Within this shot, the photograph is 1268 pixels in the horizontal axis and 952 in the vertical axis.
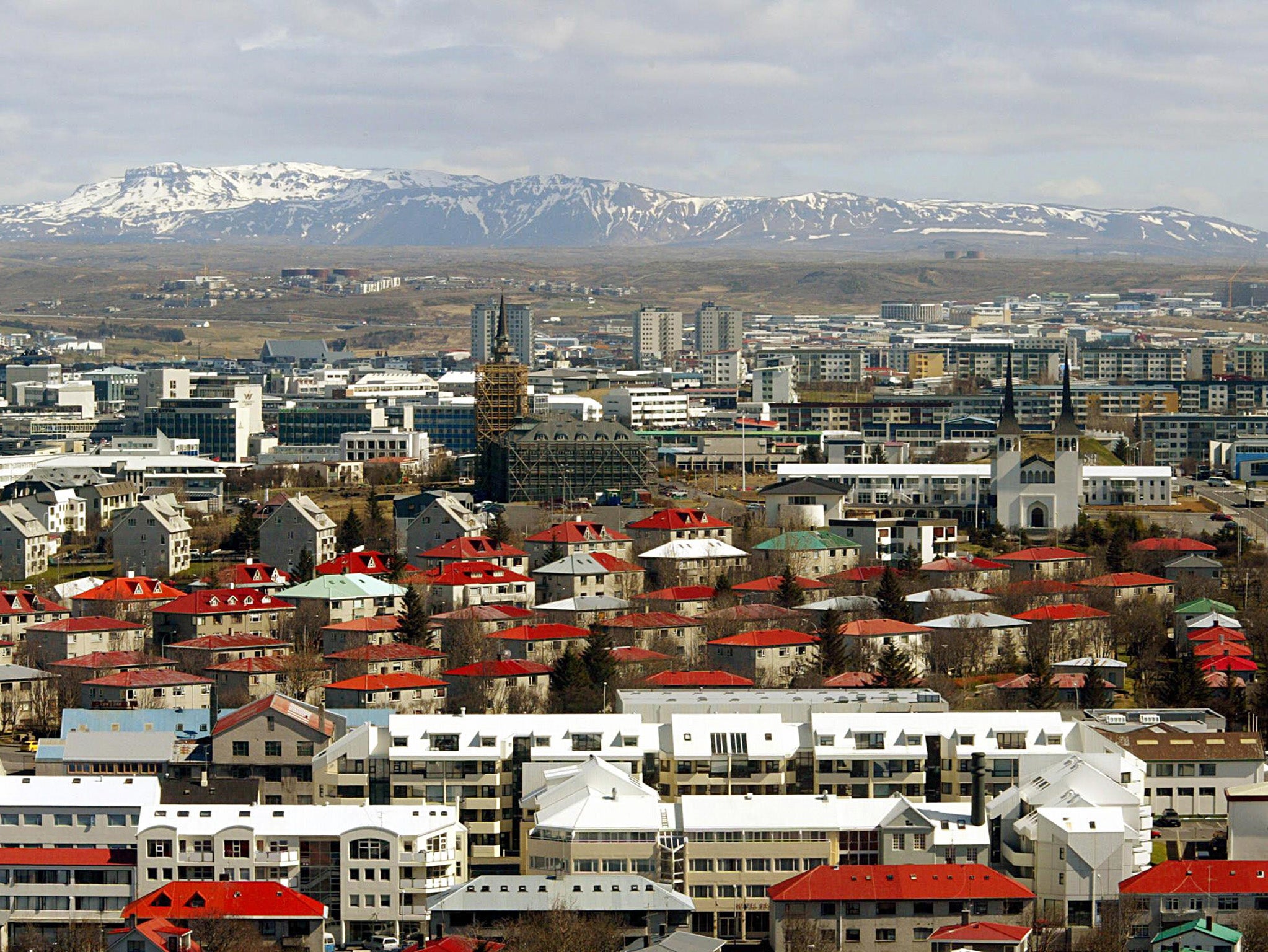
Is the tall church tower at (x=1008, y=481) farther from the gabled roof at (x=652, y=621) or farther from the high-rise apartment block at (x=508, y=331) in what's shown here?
the high-rise apartment block at (x=508, y=331)

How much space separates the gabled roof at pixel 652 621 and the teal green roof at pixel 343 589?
4.00m

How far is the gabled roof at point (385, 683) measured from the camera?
35.7 metres

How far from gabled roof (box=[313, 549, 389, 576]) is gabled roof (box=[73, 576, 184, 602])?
3.05 m

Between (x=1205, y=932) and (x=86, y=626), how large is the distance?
2149 cm

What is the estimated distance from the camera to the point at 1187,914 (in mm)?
25266

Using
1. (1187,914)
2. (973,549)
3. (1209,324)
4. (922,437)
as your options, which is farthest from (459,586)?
(1209,324)

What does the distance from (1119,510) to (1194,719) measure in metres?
26.2

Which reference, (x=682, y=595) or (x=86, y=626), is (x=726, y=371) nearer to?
(x=682, y=595)

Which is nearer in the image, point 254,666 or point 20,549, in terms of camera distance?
point 254,666

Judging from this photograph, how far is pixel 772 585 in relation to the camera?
151 ft

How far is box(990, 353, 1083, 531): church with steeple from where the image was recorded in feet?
185

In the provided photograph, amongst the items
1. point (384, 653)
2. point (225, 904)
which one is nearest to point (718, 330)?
point (384, 653)

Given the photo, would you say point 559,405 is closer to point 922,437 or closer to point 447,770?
point 922,437

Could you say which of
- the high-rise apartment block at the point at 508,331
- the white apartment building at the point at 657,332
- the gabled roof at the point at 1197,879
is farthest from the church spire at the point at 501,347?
the white apartment building at the point at 657,332
